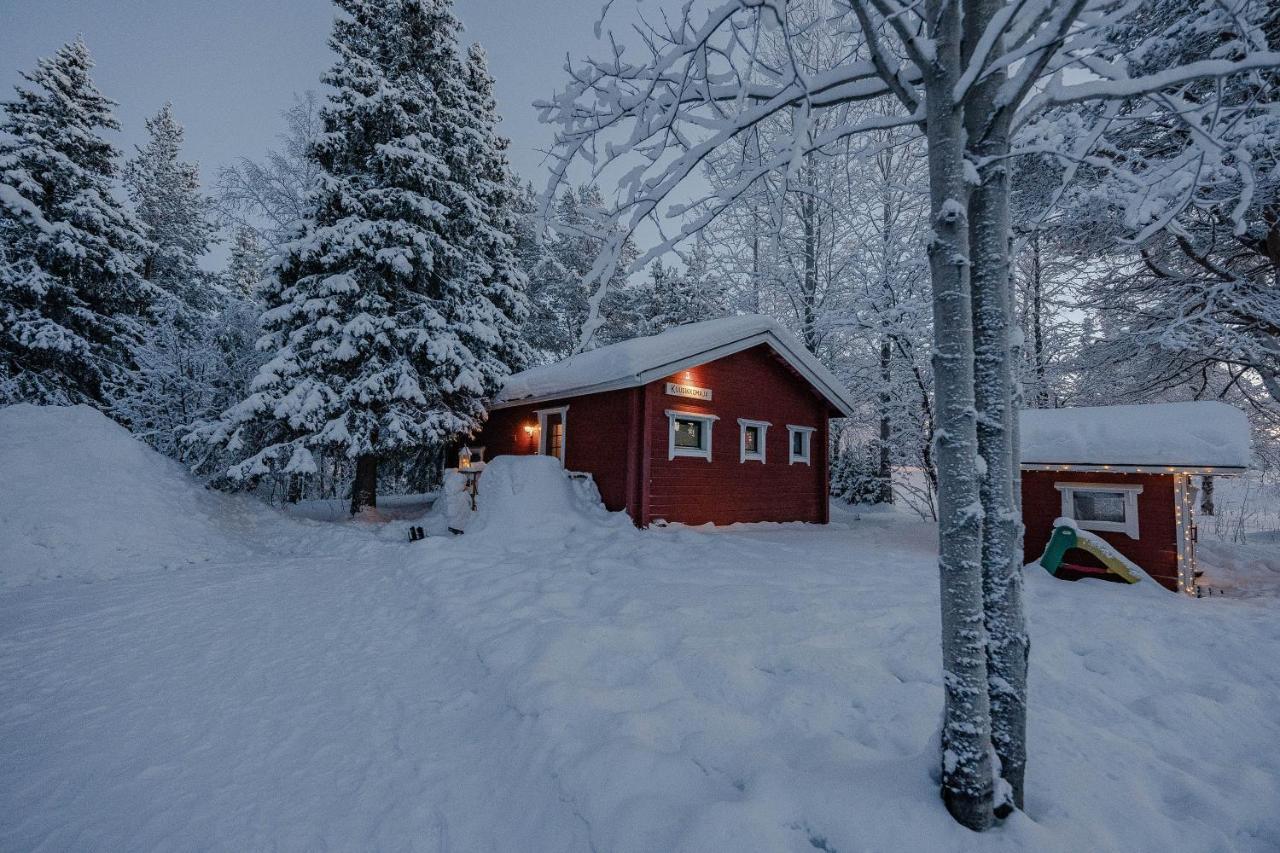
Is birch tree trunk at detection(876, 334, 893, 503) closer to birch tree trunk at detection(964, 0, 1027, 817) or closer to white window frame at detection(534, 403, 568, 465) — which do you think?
white window frame at detection(534, 403, 568, 465)

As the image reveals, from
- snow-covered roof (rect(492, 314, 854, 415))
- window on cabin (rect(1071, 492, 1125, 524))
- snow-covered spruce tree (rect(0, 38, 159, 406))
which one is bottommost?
window on cabin (rect(1071, 492, 1125, 524))

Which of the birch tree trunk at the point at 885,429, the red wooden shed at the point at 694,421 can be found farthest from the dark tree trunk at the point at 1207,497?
the red wooden shed at the point at 694,421

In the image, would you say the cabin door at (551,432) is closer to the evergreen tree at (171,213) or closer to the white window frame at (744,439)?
the white window frame at (744,439)

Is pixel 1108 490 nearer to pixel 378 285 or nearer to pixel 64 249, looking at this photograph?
pixel 378 285

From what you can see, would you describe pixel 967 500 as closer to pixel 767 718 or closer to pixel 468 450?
pixel 767 718

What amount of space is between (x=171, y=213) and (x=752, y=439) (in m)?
23.7

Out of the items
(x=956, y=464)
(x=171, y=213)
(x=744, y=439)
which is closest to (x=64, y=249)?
(x=171, y=213)

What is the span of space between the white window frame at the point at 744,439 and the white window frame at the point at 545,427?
430 cm

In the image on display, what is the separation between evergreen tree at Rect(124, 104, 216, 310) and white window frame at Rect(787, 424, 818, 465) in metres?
21.3

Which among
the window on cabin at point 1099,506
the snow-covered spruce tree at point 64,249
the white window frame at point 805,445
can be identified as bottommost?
the window on cabin at point 1099,506

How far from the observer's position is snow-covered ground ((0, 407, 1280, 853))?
237cm

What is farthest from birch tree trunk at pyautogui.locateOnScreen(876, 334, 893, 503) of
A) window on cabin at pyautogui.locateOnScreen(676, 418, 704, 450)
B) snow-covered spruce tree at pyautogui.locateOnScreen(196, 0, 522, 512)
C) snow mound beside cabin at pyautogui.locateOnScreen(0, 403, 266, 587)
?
snow mound beside cabin at pyautogui.locateOnScreen(0, 403, 266, 587)

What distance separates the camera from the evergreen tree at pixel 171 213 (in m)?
19.5

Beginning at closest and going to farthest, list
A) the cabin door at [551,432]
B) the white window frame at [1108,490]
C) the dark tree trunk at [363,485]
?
the white window frame at [1108,490] → the dark tree trunk at [363,485] → the cabin door at [551,432]
